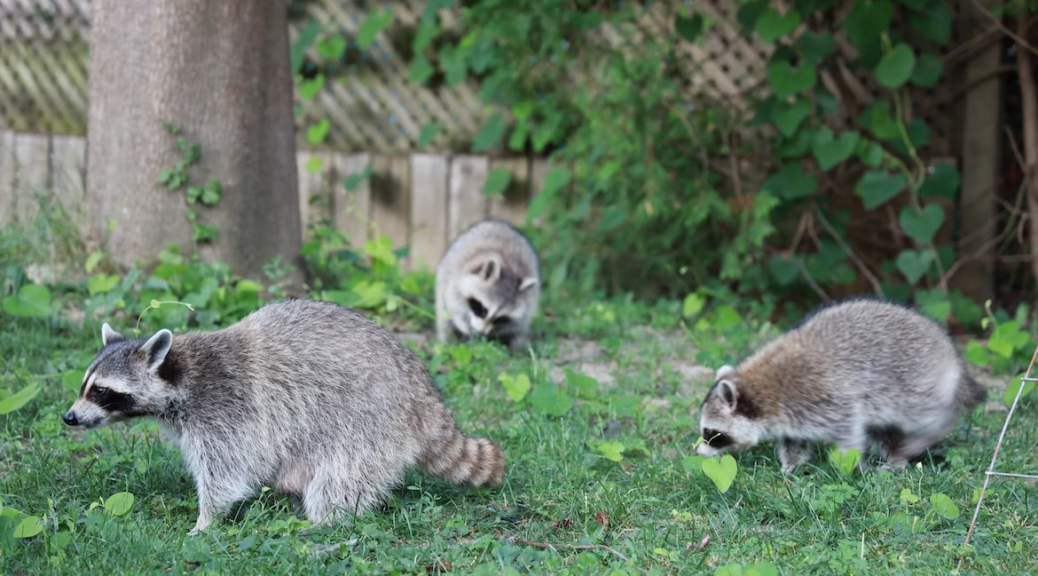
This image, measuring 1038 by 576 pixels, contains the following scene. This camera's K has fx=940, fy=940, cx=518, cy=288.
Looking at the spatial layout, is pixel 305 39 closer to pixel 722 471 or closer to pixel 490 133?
pixel 490 133

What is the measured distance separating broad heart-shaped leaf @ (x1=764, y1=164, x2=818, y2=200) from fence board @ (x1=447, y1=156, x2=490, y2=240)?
2683mm

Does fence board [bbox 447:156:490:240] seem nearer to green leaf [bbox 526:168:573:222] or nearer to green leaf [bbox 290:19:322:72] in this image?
green leaf [bbox 526:168:573:222]

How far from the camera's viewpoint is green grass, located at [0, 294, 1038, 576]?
9.54ft

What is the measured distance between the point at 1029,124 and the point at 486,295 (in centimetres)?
402

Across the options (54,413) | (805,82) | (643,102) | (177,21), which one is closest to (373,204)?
(643,102)

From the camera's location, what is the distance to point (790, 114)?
660 cm

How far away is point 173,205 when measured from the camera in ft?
18.0

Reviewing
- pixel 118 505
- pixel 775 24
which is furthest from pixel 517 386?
pixel 775 24

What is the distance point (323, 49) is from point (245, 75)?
3275 millimetres

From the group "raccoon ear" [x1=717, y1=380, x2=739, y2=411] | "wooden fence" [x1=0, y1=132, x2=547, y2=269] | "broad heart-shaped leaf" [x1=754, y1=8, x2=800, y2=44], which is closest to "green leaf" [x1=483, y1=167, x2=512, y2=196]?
"wooden fence" [x1=0, y1=132, x2=547, y2=269]

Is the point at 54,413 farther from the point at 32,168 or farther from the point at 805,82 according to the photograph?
the point at 32,168

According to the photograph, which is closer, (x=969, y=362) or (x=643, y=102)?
(x=969, y=362)

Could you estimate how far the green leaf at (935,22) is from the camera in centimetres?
639

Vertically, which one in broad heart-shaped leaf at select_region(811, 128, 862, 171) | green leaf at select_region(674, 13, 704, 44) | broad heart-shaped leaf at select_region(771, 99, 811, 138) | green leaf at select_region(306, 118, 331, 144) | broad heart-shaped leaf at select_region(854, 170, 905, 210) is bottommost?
green leaf at select_region(306, 118, 331, 144)
